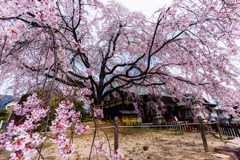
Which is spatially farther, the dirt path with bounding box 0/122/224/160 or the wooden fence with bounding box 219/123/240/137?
the wooden fence with bounding box 219/123/240/137

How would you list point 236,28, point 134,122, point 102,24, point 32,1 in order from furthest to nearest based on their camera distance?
1. point 134,122
2. point 102,24
3. point 236,28
4. point 32,1

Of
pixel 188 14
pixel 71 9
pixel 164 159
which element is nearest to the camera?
pixel 164 159

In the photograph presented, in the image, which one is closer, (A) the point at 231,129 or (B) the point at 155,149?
(B) the point at 155,149

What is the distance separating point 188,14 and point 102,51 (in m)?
6.08

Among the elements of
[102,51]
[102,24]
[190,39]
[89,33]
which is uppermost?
[102,24]

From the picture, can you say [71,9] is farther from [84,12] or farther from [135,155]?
[135,155]

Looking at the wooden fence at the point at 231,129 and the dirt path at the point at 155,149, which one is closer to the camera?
the dirt path at the point at 155,149

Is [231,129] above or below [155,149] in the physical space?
above

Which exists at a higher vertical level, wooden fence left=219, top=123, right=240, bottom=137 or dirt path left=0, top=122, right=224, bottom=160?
wooden fence left=219, top=123, right=240, bottom=137

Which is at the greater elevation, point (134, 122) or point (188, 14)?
point (188, 14)

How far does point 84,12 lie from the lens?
6.93m

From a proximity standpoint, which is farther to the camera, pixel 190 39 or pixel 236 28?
pixel 190 39

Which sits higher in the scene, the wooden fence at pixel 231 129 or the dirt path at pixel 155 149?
the wooden fence at pixel 231 129

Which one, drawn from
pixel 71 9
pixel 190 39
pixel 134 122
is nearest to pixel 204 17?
pixel 190 39
